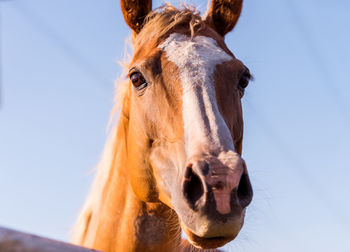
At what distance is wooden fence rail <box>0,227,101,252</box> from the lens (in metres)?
0.67

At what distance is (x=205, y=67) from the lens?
2541 millimetres

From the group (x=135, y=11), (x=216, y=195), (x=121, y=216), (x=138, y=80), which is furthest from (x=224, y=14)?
(x=216, y=195)

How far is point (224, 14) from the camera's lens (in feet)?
11.6

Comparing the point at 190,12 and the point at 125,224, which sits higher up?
the point at 190,12

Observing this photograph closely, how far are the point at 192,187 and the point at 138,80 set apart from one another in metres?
1.14

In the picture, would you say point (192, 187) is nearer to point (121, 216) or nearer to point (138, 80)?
point (138, 80)

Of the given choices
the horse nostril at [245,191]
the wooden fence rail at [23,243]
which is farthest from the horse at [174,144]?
the wooden fence rail at [23,243]

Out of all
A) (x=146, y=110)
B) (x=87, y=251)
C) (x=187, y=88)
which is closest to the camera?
(x=87, y=251)

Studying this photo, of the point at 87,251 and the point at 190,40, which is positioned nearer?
the point at 87,251

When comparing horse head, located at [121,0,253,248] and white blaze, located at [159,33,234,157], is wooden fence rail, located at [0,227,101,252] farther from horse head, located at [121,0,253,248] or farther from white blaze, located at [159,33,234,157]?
white blaze, located at [159,33,234,157]

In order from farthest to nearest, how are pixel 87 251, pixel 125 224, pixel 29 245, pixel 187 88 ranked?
1. pixel 125 224
2. pixel 187 88
3. pixel 87 251
4. pixel 29 245

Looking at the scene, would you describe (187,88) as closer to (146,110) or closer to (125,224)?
(146,110)

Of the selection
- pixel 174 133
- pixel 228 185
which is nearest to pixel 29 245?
pixel 228 185

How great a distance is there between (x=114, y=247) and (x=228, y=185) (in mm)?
1535
